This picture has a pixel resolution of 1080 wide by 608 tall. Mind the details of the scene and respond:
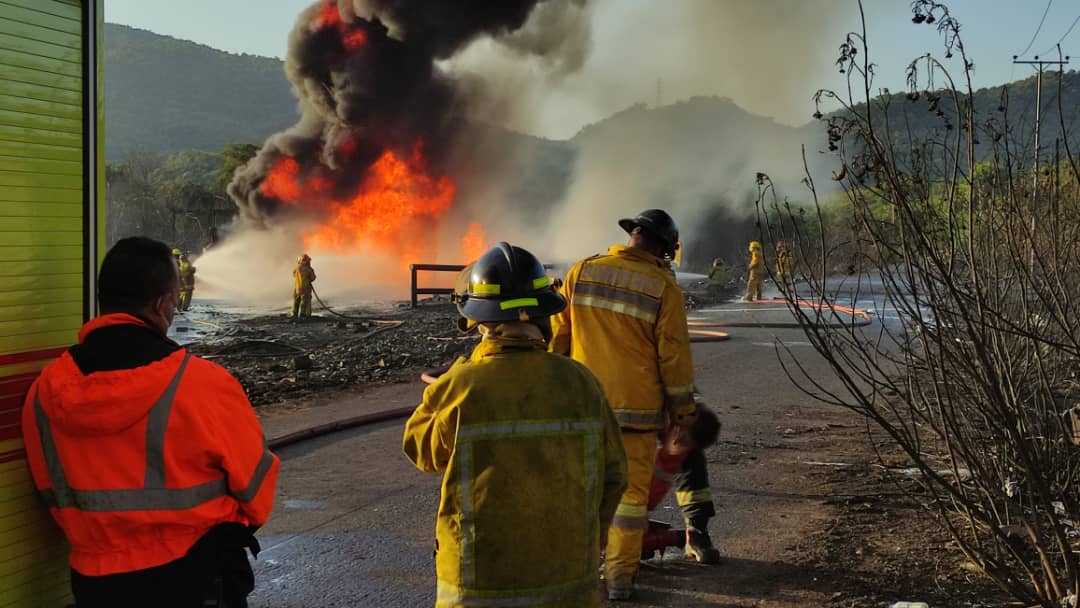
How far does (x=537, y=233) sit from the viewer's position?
41.6 m

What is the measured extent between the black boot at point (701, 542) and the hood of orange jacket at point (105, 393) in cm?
313

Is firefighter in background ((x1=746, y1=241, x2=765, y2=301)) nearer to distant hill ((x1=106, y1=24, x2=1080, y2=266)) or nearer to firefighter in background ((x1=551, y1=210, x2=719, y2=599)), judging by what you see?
distant hill ((x1=106, y1=24, x2=1080, y2=266))

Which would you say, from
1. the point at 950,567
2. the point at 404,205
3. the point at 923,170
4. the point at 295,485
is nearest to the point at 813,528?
the point at 950,567

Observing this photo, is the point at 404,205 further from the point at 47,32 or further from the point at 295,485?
the point at 47,32

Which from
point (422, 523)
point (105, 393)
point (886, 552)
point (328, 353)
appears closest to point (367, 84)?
point (328, 353)

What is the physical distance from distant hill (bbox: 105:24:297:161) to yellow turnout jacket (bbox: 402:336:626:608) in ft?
544

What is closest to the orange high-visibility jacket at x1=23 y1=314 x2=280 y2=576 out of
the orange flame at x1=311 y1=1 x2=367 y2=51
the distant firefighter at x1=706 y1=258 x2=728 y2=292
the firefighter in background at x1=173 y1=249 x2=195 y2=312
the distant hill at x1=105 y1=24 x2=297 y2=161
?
the firefighter in background at x1=173 y1=249 x2=195 y2=312

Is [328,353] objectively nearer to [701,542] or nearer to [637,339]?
[701,542]

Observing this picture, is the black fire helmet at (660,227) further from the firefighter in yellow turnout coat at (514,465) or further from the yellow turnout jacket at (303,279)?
the yellow turnout jacket at (303,279)

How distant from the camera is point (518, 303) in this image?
2.42 m

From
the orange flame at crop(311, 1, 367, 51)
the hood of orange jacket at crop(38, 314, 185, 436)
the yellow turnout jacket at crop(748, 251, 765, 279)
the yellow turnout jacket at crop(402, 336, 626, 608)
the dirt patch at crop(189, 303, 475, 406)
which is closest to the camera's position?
the hood of orange jacket at crop(38, 314, 185, 436)

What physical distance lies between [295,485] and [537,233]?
3587 centimetres

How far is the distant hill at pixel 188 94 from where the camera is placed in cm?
16062

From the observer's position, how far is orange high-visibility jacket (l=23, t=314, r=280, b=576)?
2.12 metres
